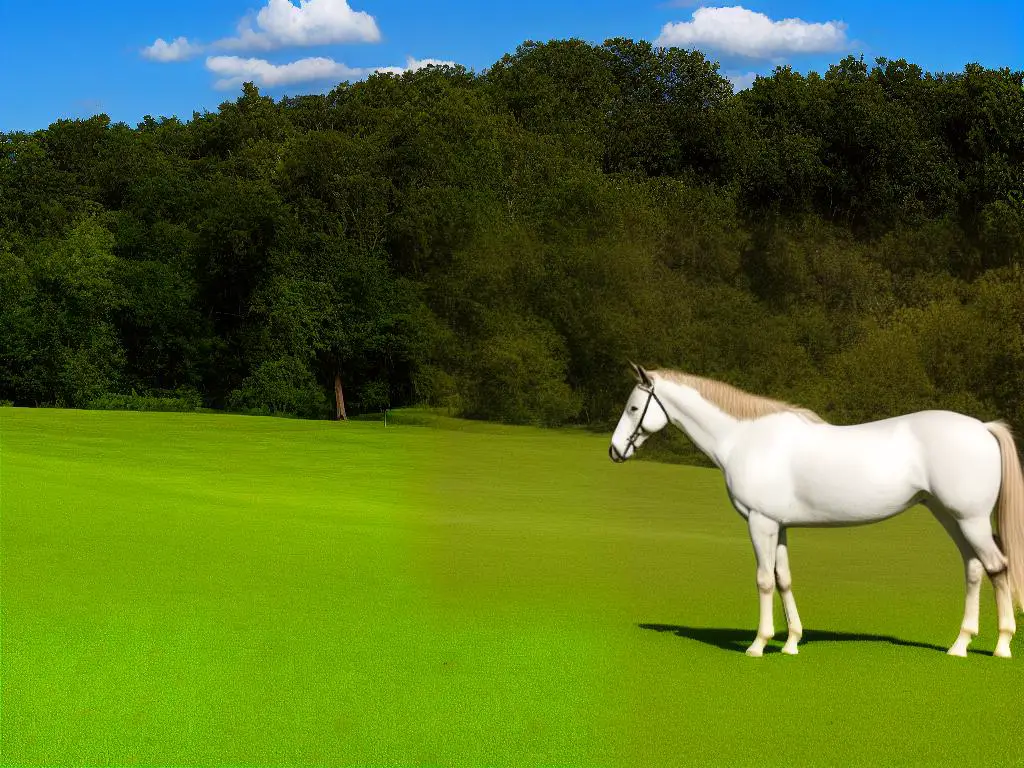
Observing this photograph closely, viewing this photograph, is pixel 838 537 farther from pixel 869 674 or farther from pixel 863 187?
pixel 863 187

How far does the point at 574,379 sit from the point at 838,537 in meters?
30.3

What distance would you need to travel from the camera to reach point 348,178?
53.4 m

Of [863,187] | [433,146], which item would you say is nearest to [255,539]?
[433,146]

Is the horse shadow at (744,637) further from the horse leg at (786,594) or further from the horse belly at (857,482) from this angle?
the horse belly at (857,482)

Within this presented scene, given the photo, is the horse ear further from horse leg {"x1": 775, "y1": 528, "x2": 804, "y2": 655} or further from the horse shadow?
the horse shadow

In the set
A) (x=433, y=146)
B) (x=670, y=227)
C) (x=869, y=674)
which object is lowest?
(x=869, y=674)

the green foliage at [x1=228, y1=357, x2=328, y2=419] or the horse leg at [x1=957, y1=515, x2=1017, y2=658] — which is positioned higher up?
the horse leg at [x1=957, y1=515, x2=1017, y2=658]

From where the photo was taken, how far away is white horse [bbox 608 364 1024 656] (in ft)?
27.0

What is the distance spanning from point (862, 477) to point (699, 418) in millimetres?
1297

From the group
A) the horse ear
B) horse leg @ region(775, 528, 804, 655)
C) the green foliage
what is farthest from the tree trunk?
horse leg @ region(775, 528, 804, 655)

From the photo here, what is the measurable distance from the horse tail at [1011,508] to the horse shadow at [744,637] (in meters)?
1.05

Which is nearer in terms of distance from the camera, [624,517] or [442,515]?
[442,515]

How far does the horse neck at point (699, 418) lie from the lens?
887 cm

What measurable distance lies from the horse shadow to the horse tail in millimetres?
1048
